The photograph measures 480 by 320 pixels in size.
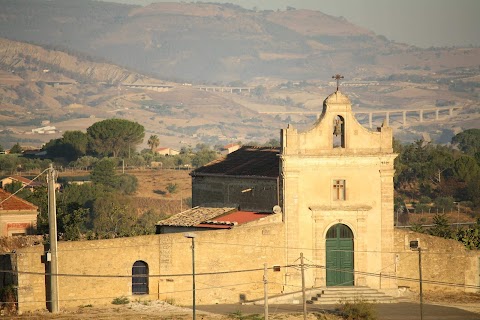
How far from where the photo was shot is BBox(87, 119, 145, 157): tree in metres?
145

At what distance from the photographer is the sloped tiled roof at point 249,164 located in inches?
2125

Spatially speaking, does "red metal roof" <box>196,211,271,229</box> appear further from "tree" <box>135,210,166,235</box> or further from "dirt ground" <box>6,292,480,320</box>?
"tree" <box>135,210,166,235</box>

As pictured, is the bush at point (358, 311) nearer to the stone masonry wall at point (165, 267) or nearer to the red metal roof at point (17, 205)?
the stone masonry wall at point (165, 267)

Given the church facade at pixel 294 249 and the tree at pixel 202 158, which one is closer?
the church facade at pixel 294 249

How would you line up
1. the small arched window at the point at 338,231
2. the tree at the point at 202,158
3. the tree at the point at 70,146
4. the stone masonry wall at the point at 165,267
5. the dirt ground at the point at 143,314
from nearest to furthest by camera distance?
the dirt ground at the point at 143,314, the stone masonry wall at the point at 165,267, the small arched window at the point at 338,231, the tree at the point at 70,146, the tree at the point at 202,158

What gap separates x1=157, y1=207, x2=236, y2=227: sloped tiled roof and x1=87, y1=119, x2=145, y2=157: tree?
8996 centimetres

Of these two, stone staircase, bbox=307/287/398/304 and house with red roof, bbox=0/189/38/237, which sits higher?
house with red roof, bbox=0/189/38/237

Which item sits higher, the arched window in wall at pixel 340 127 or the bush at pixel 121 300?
the arched window in wall at pixel 340 127

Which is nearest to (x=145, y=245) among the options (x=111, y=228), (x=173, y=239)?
(x=173, y=239)

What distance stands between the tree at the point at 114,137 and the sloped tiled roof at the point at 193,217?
8996 cm

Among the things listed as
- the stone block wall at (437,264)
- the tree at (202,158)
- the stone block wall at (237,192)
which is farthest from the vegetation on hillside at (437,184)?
the stone block wall at (437,264)

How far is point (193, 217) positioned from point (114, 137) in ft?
304

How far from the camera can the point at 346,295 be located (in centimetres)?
4778

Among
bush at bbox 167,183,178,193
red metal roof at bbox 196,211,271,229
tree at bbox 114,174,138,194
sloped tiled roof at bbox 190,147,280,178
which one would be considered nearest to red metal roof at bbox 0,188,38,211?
sloped tiled roof at bbox 190,147,280,178
